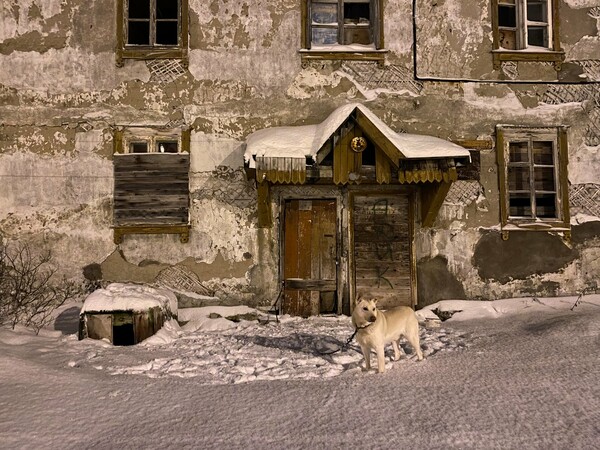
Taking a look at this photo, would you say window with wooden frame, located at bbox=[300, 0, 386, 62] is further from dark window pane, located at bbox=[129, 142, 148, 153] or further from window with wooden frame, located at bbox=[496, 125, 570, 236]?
dark window pane, located at bbox=[129, 142, 148, 153]

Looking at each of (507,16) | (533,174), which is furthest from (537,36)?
(533,174)

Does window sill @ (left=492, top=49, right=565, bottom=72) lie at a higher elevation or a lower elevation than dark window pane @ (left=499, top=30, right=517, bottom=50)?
lower

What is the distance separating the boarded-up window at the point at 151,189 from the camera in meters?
8.02

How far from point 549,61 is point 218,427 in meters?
Answer: 8.92

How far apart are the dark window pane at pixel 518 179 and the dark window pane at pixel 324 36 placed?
421 centimetres

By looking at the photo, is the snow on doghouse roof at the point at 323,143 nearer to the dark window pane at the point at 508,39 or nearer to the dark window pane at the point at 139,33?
the dark window pane at the point at 508,39

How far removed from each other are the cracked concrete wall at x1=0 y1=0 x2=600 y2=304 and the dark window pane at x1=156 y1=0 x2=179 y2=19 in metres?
0.45

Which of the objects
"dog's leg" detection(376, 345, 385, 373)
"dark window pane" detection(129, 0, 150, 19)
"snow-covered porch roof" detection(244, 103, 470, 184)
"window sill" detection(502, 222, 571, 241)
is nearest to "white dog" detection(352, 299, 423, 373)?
"dog's leg" detection(376, 345, 385, 373)

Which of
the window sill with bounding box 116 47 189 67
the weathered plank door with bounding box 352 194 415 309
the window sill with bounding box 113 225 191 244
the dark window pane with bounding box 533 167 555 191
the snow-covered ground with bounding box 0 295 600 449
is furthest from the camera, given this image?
the dark window pane with bounding box 533 167 555 191

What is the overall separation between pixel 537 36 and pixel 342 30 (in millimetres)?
3933

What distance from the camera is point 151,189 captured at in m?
8.05

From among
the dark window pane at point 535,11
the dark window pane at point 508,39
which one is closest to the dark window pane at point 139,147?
the dark window pane at point 508,39

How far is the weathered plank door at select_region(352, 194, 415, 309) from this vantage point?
26.6 feet

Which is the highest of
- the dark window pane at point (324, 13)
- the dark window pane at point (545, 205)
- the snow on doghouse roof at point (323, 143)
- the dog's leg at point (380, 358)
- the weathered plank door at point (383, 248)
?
the dark window pane at point (324, 13)
